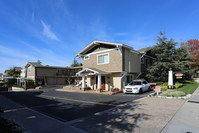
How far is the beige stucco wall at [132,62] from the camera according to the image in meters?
17.2

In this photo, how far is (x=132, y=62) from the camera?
18297 mm

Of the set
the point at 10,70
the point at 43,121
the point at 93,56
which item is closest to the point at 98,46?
the point at 93,56

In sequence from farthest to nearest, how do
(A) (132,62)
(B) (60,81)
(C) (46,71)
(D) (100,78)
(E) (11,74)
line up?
(E) (11,74), (B) (60,81), (C) (46,71), (A) (132,62), (D) (100,78)

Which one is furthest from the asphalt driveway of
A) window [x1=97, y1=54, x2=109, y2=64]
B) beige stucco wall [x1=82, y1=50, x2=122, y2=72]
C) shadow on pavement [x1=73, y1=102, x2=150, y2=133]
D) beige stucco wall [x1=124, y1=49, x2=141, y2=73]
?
window [x1=97, y1=54, x2=109, y2=64]

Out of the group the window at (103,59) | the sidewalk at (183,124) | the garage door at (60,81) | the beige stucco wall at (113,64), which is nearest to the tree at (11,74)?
the garage door at (60,81)

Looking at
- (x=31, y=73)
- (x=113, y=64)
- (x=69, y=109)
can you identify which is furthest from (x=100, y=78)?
(x=31, y=73)

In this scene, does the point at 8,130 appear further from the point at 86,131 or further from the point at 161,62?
the point at 161,62

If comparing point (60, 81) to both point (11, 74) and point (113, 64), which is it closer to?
point (11, 74)

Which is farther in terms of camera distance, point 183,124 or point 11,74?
point 11,74

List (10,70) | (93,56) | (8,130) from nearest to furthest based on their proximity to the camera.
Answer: (8,130) → (93,56) → (10,70)

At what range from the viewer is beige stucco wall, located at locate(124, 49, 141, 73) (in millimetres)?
17219

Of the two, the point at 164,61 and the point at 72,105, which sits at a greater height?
the point at 164,61

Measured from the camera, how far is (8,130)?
3.45 metres

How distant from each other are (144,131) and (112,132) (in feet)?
3.79
